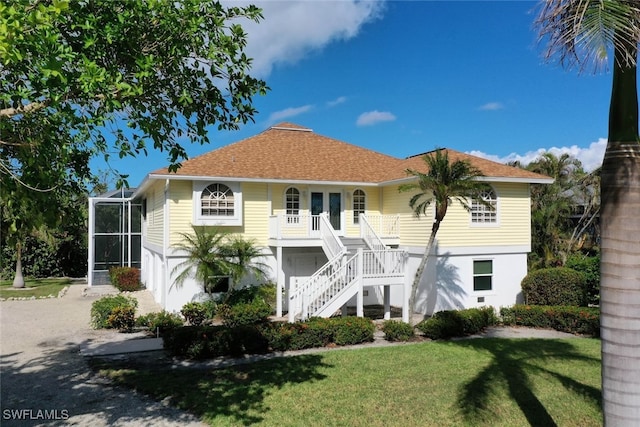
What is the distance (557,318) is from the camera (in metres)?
15.6

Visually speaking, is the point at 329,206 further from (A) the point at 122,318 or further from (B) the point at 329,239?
(A) the point at 122,318

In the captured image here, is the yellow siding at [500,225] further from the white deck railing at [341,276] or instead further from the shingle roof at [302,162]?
the white deck railing at [341,276]

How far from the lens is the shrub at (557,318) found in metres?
14.8

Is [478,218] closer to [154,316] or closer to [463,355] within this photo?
[463,355]

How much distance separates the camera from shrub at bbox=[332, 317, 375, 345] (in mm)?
12916

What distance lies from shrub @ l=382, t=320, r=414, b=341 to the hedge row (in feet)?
1.84

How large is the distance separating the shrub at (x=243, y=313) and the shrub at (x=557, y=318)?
8.44 m

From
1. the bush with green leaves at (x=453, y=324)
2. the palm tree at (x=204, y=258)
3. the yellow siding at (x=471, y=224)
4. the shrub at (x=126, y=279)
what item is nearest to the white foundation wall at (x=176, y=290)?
the palm tree at (x=204, y=258)

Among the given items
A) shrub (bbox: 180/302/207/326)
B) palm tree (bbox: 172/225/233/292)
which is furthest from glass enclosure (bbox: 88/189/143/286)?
shrub (bbox: 180/302/207/326)

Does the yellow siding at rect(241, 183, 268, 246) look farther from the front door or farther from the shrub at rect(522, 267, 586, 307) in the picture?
the shrub at rect(522, 267, 586, 307)

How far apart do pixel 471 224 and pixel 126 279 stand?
16.7 meters

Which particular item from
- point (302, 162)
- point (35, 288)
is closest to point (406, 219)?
point (302, 162)

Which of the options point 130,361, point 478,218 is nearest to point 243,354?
point 130,361

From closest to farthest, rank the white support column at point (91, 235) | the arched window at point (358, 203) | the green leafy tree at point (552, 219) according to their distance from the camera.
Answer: the arched window at point (358, 203)
the green leafy tree at point (552, 219)
the white support column at point (91, 235)
